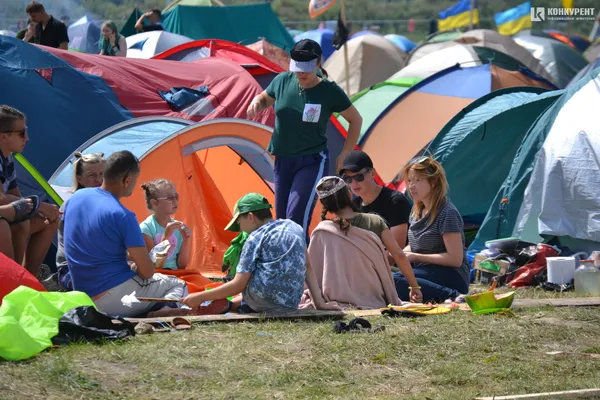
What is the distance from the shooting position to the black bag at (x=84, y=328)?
4.56 metres

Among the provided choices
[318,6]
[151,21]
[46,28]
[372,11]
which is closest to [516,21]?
[318,6]

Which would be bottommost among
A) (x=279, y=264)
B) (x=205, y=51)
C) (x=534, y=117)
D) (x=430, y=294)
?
(x=430, y=294)

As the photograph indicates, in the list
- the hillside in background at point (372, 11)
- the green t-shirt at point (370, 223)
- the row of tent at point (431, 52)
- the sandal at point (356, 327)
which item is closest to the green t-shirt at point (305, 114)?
the green t-shirt at point (370, 223)

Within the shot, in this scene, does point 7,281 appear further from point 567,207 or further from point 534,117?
point 534,117

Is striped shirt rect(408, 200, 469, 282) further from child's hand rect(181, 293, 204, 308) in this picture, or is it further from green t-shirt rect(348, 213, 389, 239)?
child's hand rect(181, 293, 204, 308)

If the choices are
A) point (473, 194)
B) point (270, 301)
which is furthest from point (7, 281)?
point (473, 194)

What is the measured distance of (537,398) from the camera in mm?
3730

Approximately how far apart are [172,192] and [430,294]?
193cm

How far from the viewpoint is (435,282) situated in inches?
245

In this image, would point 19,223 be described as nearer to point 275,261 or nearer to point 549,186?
point 275,261

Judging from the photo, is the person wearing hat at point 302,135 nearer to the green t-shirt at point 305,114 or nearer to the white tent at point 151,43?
the green t-shirt at point 305,114

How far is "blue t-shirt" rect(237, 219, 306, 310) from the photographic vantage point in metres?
5.30

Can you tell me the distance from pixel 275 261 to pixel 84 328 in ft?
4.00

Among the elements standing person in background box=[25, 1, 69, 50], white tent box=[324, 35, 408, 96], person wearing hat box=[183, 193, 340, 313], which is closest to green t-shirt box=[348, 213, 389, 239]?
person wearing hat box=[183, 193, 340, 313]
